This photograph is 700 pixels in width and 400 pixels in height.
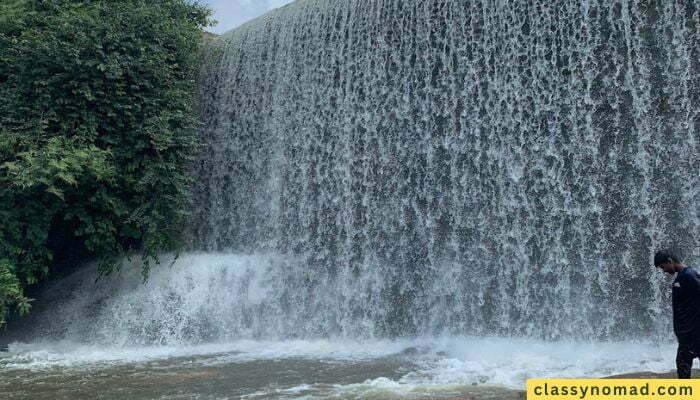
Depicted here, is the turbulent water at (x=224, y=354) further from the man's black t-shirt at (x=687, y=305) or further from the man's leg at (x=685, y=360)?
the man's black t-shirt at (x=687, y=305)

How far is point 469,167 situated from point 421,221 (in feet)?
3.59

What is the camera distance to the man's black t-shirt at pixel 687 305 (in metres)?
4.54

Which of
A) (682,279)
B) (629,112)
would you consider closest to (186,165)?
(629,112)

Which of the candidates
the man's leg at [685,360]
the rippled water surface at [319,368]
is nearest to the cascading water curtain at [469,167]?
the rippled water surface at [319,368]

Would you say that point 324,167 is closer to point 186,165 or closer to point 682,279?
point 186,165

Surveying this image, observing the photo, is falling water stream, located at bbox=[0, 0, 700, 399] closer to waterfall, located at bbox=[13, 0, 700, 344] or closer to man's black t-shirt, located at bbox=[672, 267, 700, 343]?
waterfall, located at bbox=[13, 0, 700, 344]

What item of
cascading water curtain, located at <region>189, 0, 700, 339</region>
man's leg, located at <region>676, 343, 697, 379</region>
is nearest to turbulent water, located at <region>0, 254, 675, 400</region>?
cascading water curtain, located at <region>189, 0, 700, 339</region>

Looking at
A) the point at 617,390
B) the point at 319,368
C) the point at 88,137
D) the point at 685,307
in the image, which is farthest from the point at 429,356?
the point at 88,137

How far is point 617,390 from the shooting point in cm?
470

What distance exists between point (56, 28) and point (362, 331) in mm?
7462

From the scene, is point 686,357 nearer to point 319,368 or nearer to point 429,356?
point 429,356

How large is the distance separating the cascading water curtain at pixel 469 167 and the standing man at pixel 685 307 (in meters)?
3.47

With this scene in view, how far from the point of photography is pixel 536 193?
28.8ft

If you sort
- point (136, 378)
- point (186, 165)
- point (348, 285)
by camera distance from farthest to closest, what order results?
1. point (186, 165)
2. point (348, 285)
3. point (136, 378)
